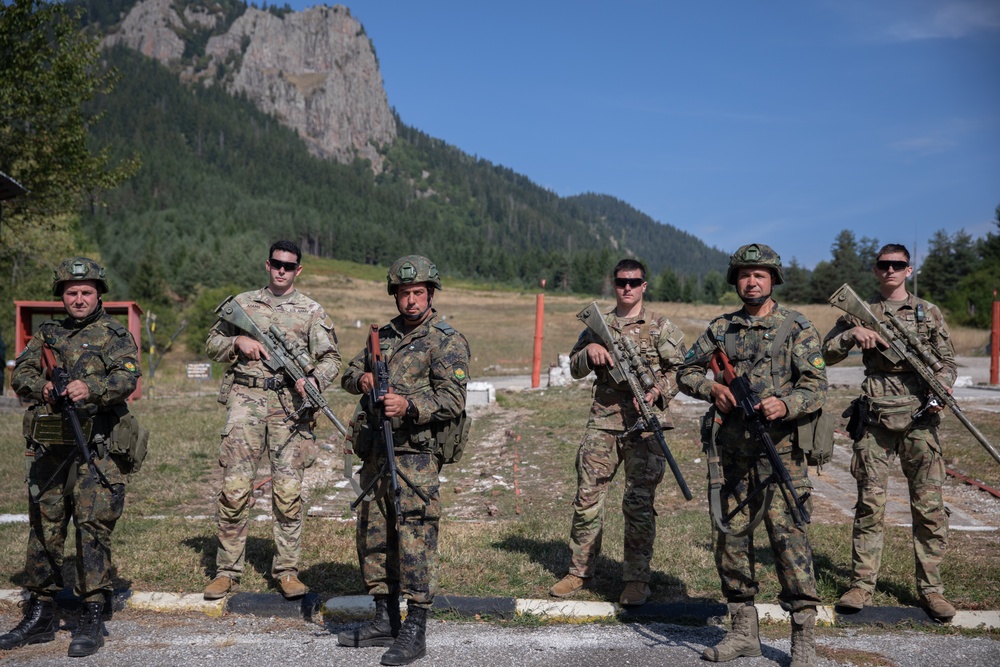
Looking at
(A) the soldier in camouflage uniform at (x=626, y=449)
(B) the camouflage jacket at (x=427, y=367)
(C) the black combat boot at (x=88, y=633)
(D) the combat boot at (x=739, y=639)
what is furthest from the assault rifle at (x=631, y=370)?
(C) the black combat boot at (x=88, y=633)

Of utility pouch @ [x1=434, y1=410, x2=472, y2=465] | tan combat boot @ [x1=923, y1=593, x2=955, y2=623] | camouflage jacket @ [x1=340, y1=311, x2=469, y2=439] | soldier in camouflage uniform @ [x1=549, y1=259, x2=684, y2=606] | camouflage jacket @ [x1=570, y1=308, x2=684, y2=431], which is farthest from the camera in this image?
camouflage jacket @ [x1=570, y1=308, x2=684, y2=431]

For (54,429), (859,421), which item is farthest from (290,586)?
(859,421)

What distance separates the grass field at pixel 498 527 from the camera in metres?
6.24

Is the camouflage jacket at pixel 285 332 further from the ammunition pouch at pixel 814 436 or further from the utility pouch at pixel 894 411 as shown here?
the utility pouch at pixel 894 411

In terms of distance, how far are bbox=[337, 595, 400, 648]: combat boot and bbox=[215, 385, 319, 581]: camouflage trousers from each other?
107 cm

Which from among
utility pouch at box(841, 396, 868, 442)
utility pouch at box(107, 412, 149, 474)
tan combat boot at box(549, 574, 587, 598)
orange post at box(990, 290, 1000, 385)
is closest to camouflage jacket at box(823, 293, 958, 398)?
utility pouch at box(841, 396, 868, 442)

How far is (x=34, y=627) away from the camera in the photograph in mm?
5125

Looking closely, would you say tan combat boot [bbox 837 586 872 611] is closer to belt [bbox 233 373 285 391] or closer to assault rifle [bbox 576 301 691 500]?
assault rifle [bbox 576 301 691 500]

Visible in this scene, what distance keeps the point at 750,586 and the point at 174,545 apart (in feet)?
16.4

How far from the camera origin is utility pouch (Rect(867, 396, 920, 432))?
5.76 m

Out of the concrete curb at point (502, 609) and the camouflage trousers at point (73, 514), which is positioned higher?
the camouflage trousers at point (73, 514)

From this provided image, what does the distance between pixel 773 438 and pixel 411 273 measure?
2471 mm

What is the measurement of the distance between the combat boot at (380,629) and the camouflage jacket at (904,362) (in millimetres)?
3641

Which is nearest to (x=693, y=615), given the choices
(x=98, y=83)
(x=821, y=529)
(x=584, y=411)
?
(x=821, y=529)
